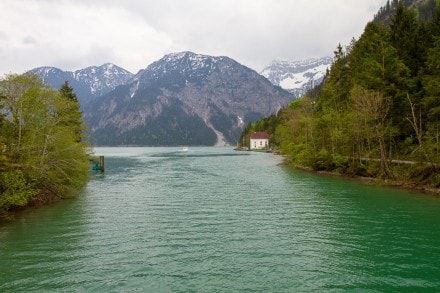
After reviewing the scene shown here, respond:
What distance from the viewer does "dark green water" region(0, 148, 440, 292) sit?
679 inches

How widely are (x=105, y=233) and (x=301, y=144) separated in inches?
2260

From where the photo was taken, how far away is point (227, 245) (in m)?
23.1

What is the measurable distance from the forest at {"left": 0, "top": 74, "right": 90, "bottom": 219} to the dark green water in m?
2.73

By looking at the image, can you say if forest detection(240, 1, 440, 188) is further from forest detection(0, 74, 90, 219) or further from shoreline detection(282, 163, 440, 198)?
forest detection(0, 74, 90, 219)

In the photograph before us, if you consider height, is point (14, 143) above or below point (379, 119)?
below

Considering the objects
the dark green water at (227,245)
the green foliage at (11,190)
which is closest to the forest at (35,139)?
the green foliage at (11,190)

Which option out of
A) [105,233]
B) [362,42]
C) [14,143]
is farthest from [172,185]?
[362,42]

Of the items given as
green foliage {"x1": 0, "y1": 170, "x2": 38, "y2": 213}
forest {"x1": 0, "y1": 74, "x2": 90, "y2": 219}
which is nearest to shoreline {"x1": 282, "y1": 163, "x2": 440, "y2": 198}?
forest {"x1": 0, "y1": 74, "x2": 90, "y2": 219}

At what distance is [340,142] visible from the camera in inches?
2625

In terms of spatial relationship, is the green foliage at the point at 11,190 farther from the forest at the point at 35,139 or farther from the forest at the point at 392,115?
the forest at the point at 392,115

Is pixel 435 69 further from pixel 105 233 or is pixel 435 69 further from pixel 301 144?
pixel 105 233

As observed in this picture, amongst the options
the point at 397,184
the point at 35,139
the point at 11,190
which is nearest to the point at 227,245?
the point at 11,190

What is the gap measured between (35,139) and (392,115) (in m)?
50.8

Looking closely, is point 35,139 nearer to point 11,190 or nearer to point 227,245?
point 11,190
